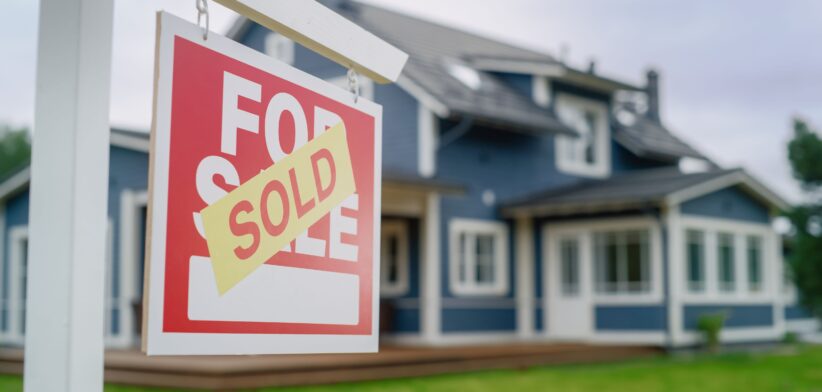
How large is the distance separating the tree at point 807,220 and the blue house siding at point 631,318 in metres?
3.09

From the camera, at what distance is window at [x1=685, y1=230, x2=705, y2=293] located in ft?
48.1

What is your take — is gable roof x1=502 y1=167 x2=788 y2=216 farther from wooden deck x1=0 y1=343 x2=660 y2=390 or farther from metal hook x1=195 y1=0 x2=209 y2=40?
metal hook x1=195 y1=0 x2=209 y2=40

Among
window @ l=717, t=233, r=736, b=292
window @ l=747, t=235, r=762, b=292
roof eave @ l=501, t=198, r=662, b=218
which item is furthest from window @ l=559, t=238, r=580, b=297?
window @ l=747, t=235, r=762, b=292

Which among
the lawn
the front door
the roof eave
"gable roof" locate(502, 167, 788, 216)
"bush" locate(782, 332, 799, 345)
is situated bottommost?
the lawn

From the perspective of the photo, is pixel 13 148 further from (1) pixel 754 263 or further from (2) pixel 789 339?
(1) pixel 754 263

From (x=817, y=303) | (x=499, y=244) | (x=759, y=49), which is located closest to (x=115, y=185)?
(x=499, y=244)

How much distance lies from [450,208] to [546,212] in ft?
5.27

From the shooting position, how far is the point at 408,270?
14398 mm

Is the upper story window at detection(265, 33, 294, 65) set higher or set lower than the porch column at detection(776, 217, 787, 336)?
higher

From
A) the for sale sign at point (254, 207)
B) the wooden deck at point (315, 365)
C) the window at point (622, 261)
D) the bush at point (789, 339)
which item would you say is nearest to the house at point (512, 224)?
the window at point (622, 261)

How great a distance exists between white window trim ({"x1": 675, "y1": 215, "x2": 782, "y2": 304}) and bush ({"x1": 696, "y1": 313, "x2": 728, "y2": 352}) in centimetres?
32

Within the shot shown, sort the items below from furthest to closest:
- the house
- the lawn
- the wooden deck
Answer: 1. the house
2. the lawn
3. the wooden deck

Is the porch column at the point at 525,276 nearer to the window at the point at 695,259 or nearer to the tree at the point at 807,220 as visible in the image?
the window at the point at 695,259

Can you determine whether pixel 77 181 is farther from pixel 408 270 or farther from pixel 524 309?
pixel 524 309
